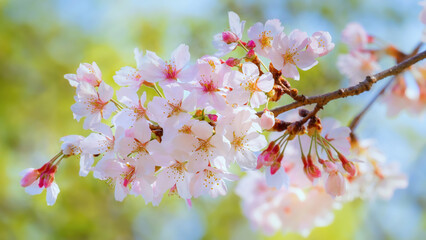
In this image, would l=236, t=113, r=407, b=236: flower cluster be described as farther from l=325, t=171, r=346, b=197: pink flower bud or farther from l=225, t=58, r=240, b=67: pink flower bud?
l=225, t=58, r=240, b=67: pink flower bud

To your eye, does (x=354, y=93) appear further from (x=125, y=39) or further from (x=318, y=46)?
(x=125, y=39)

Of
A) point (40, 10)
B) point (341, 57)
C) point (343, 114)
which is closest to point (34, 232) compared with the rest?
point (40, 10)

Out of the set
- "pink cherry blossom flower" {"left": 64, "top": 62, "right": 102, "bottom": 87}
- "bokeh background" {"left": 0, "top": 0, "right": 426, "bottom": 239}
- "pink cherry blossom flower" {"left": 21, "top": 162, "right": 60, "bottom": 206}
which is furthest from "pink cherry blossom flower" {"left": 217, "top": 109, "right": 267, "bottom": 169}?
"bokeh background" {"left": 0, "top": 0, "right": 426, "bottom": 239}

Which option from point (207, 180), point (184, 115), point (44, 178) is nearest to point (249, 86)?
point (184, 115)

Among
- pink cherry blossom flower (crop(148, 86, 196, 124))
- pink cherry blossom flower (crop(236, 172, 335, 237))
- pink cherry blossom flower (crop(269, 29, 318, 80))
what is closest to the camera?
pink cherry blossom flower (crop(148, 86, 196, 124))

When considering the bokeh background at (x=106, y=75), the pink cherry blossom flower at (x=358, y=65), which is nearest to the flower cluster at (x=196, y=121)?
the pink cherry blossom flower at (x=358, y=65)

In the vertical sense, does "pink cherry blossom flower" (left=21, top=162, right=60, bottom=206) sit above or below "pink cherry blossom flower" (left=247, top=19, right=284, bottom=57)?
below
